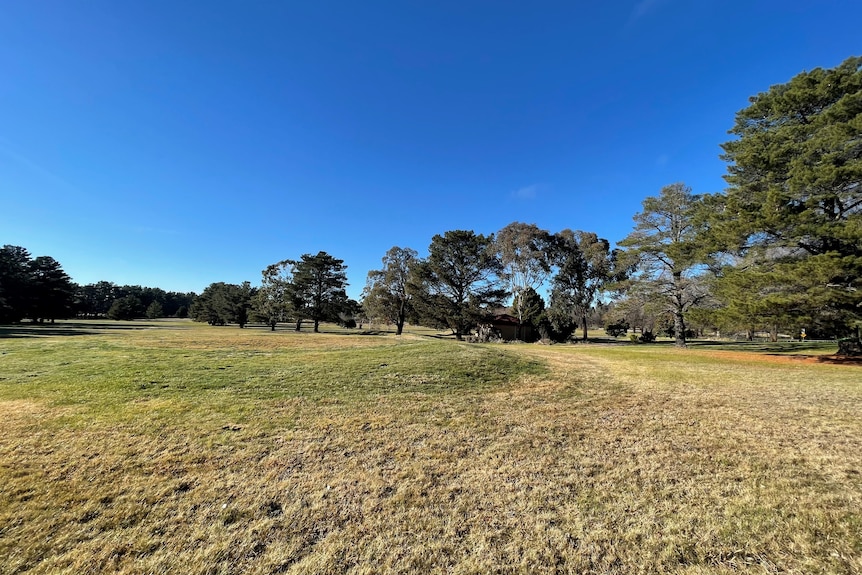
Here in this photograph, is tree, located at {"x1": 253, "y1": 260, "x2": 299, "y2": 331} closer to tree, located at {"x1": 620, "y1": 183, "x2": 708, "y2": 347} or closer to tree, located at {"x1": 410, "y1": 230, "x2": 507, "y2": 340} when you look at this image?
tree, located at {"x1": 410, "y1": 230, "x2": 507, "y2": 340}

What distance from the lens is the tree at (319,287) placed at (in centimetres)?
4484

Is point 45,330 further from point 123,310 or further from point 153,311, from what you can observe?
point 153,311

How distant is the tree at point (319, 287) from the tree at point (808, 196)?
4030 centimetres

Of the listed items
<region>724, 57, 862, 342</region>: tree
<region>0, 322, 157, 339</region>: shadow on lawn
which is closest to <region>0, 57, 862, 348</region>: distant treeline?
<region>724, 57, 862, 342</region>: tree

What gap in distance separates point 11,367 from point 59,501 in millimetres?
11200

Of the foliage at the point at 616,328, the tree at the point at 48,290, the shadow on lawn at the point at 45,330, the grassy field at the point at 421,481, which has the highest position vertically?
the tree at the point at 48,290

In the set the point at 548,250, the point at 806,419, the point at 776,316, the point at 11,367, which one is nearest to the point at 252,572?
the point at 806,419

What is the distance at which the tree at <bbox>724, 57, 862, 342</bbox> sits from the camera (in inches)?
489

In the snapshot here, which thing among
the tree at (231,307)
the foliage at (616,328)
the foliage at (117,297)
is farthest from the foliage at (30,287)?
the foliage at (616,328)

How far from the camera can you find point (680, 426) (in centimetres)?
572

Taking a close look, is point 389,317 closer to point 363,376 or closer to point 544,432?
point 363,376

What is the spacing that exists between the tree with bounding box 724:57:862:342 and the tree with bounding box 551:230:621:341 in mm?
21631

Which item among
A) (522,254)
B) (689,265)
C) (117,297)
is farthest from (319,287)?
(117,297)

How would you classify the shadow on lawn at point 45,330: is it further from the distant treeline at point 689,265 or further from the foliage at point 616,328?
the foliage at point 616,328
